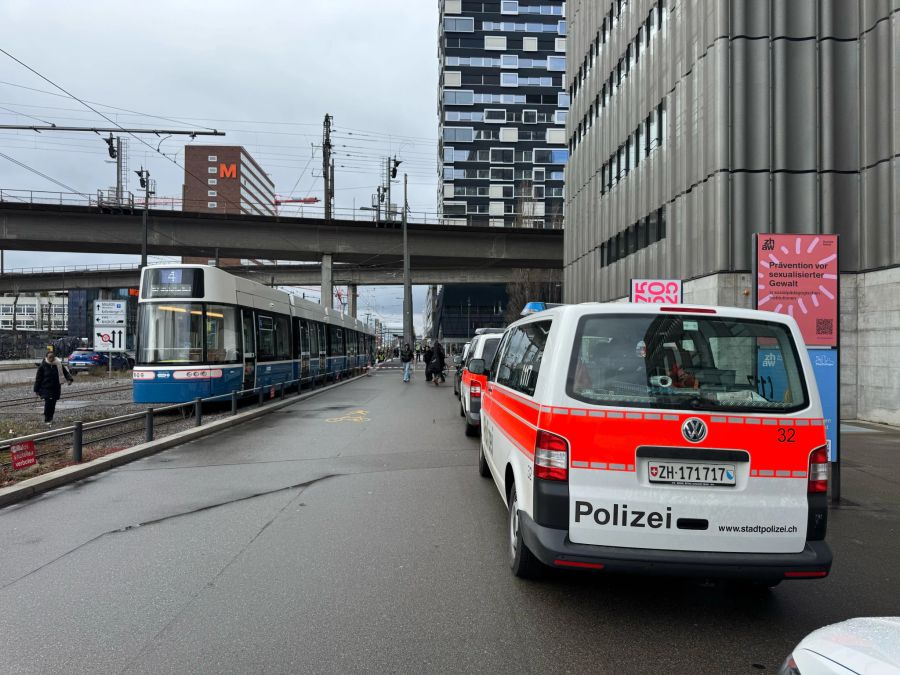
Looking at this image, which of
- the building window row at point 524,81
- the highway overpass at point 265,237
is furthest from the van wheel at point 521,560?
the building window row at point 524,81

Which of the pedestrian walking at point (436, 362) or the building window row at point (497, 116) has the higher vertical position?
the building window row at point (497, 116)

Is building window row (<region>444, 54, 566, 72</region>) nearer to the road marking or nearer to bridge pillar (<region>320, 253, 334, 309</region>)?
bridge pillar (<region>320, 253, 334, 309</region>)

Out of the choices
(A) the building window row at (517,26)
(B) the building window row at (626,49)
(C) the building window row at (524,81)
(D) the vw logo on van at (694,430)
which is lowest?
(D) the vw logo on van at (694,430)

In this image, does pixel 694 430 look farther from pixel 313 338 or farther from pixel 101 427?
pixel 313 338

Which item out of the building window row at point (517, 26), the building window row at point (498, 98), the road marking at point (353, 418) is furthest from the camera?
the building window row at point (517, 26)

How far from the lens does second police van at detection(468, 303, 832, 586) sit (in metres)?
3.57

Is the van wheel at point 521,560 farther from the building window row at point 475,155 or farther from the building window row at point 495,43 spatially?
the building window row at point 495,43

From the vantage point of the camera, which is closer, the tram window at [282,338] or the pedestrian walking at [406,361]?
the tram window at [282,338]

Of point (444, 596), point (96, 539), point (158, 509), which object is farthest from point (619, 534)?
point (158, 509)

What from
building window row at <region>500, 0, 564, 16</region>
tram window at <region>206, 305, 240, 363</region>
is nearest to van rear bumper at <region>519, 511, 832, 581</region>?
tram window at <region>206, 305, 240, 363</region>

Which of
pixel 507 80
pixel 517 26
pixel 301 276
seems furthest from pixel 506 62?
pixel 301 276

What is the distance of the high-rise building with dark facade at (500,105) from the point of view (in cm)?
8219

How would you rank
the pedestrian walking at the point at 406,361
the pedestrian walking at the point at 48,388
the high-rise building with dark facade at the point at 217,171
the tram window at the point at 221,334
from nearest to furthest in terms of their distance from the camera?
the pedestrian walking at the point at 48,388
the tram window at the point at 221,334
the pedestrian walking at the point at 406,361
the high-rise building with dark facade at the point at 217,171

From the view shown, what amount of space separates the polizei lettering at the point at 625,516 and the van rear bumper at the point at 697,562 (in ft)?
0.45
